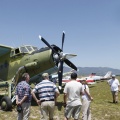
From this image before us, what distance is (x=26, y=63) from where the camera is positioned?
15.7 metres

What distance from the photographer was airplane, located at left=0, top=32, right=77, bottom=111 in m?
14.7

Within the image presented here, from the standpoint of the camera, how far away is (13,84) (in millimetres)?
15664

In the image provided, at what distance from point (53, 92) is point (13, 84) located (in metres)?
8.45

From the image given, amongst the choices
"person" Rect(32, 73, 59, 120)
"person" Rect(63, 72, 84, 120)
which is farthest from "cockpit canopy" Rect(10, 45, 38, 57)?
"person" Rect(63, 72, 84, 120)

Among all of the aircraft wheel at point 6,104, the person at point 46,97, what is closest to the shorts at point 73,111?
the person at point 46,97

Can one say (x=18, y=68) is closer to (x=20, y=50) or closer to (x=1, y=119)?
(x=20, y=50)

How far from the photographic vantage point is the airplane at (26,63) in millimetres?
14703

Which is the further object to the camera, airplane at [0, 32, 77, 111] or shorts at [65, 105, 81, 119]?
airplane at [0, 32, 77, 111]

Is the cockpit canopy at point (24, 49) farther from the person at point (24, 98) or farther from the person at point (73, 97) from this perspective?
the person at point (73, 97)

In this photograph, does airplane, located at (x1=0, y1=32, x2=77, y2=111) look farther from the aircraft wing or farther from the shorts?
the shorts

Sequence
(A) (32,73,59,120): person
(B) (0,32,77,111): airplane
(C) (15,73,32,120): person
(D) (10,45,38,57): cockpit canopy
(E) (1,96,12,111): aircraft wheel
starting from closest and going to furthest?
1. (A) (32,73,59,120): person
2. (C) (15,73,32,120): person
3. (E) (1,96,12,111): aircraft wheel
4. (B) (0,32,77,111): airplane
5. (D) (10,45,38,57): cockpit canopy

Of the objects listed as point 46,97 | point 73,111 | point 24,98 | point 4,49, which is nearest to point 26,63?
point 4,49

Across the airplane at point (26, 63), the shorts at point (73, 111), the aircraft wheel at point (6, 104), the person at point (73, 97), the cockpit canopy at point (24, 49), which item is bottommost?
the aircraft wheel at point (6, 104)

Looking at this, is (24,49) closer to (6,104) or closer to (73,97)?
(6,104)
